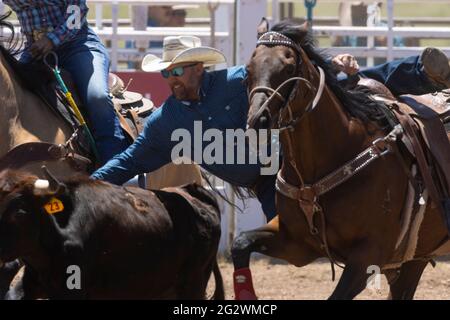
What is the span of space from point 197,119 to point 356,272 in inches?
52.5

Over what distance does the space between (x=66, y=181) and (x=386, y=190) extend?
5.12ft

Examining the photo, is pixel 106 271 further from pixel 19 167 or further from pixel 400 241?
pixel 400 241

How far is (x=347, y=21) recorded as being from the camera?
41.5ft

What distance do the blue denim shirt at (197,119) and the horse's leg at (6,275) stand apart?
68cm

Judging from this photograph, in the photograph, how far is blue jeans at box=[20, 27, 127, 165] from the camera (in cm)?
630

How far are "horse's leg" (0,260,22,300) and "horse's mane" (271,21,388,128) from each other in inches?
76.4

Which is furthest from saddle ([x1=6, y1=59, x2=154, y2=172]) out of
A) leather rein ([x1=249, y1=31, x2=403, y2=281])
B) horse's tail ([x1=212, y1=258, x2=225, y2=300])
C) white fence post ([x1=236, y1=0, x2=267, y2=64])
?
white fence post ([x1=236, y1=0, x2=267, y2=64])

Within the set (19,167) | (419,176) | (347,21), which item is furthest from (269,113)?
(347,21)

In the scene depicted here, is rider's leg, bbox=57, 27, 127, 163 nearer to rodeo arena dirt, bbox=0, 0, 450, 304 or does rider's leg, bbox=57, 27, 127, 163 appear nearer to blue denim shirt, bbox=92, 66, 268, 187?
rodeo arena dirt, bbox=0, 0, 450, 304

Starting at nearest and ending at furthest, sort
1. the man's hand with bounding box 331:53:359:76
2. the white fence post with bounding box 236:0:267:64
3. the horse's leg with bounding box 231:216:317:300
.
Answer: the horse's leg with bounding box 231:216:317:300, the man's hand with bounding box 331:53:359:76, the white fence post with bounding box 236:0:267:64

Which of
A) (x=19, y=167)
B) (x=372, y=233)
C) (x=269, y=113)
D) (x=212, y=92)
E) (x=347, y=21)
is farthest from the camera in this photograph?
(x=347, y=21)

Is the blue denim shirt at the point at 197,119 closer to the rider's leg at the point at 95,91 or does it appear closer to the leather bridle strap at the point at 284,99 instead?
the rider's leg at the point at 95,91

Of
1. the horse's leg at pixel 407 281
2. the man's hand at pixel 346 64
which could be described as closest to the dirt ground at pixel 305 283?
the horse's leg at pixel 407 281

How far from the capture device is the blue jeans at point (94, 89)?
20.7 feet
